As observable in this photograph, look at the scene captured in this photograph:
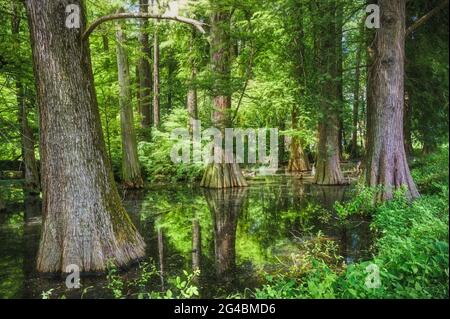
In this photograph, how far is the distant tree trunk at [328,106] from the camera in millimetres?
10359

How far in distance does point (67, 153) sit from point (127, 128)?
29.9 ft

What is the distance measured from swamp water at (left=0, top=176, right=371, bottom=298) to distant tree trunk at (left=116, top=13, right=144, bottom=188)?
6.29 feet

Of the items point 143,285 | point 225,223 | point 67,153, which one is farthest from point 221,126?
point 143,285

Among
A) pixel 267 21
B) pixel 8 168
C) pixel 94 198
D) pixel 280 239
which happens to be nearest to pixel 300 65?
pixel 267 21

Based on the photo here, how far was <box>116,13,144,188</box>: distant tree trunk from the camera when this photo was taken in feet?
44.3

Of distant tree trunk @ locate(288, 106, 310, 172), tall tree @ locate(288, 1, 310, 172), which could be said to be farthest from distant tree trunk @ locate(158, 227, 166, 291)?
distant tree trunk @ locate(288, 106, 310, 172)

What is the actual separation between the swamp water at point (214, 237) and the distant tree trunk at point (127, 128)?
1916 mm

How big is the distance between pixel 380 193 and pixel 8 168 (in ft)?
53.1

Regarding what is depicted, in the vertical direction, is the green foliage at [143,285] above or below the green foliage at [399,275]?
below

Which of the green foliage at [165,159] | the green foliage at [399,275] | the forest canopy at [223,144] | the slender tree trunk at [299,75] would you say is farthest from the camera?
the green foliage at [165,159]

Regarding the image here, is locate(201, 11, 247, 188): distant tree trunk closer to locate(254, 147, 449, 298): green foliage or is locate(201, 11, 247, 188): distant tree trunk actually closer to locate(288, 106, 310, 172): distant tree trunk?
locate(288, 106, 310, 172): distant tree trunk

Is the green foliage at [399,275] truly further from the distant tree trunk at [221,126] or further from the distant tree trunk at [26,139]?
the distant tree trunk at [221,126]

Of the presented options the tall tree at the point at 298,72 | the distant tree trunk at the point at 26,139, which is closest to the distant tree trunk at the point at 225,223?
the tall tree at the point at 298,72
